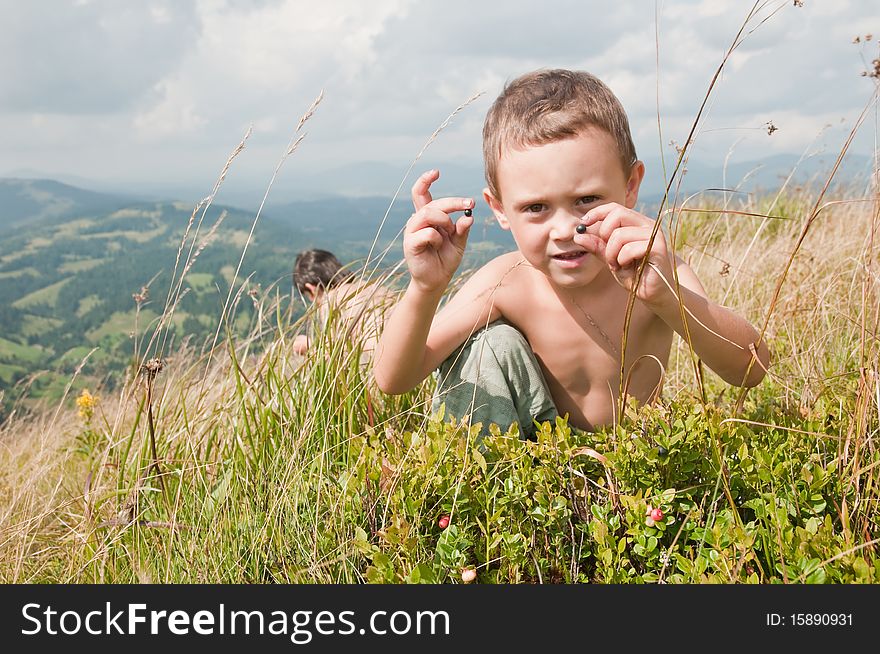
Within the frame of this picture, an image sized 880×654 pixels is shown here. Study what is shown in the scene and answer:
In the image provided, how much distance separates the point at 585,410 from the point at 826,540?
1.10 meters

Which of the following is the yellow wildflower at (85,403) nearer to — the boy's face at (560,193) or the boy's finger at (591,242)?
the boy's face at (560,193)

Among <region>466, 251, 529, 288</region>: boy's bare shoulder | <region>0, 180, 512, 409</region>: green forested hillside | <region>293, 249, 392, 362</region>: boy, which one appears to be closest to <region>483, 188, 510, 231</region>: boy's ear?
<region>466, 251, 529, 288</region>: boy's bare shoulder

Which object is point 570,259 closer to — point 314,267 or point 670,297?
point 670,297

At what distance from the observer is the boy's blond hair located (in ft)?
7.22

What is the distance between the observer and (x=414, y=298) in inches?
84.4

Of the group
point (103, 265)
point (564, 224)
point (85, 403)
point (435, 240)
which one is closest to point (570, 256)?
point (564, 224)

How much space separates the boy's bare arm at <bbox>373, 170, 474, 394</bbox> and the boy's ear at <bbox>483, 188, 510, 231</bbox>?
35 cm

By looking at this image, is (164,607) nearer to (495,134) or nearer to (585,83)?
(495,134)

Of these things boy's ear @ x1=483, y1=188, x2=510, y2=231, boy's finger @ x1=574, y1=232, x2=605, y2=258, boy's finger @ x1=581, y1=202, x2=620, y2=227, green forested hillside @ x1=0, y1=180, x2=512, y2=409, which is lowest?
boy's finger @ x1=574, y1=232, x2=605, y2=258

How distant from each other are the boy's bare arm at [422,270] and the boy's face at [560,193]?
25 cm

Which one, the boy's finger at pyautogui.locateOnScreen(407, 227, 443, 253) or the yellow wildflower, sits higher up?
the yellow wildflower

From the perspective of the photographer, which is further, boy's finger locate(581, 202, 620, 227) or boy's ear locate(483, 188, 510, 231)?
boy's ear locate(483, 188, 510, 231)

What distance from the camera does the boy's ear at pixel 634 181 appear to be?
2415 millimetres

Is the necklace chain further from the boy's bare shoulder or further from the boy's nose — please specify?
the boy's nose
